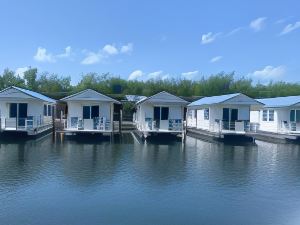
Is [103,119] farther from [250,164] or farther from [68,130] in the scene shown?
[250,164]

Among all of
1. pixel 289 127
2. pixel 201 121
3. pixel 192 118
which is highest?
pixel 192 118

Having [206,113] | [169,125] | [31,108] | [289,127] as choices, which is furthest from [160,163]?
[289,127]

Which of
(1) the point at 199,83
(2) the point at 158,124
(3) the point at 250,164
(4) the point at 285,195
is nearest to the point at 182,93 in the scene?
(1) the point at 199,83

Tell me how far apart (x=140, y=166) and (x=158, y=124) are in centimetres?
1009

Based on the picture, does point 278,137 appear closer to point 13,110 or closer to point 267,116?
point 267,116

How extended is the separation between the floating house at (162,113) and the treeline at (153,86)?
30181 millimetres

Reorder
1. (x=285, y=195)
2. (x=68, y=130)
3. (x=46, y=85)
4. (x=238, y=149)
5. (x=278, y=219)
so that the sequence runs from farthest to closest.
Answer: (x=46, y=85), (x=68, y=130), (x=238, y=149), (x=285, y=195), (x=278, y=219)

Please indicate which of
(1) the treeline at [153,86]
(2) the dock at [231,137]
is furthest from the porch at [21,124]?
(1) the treeline at [153,86]

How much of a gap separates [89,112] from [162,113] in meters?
5.03

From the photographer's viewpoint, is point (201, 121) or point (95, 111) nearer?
point (95, 111)

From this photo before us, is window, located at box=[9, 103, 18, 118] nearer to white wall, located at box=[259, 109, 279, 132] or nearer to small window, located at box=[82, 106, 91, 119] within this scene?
small window, located at box=[82, 106, 91, 119]

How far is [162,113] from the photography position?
2505 cm

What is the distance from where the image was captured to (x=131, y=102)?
129ft

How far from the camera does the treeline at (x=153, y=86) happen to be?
58.2m
